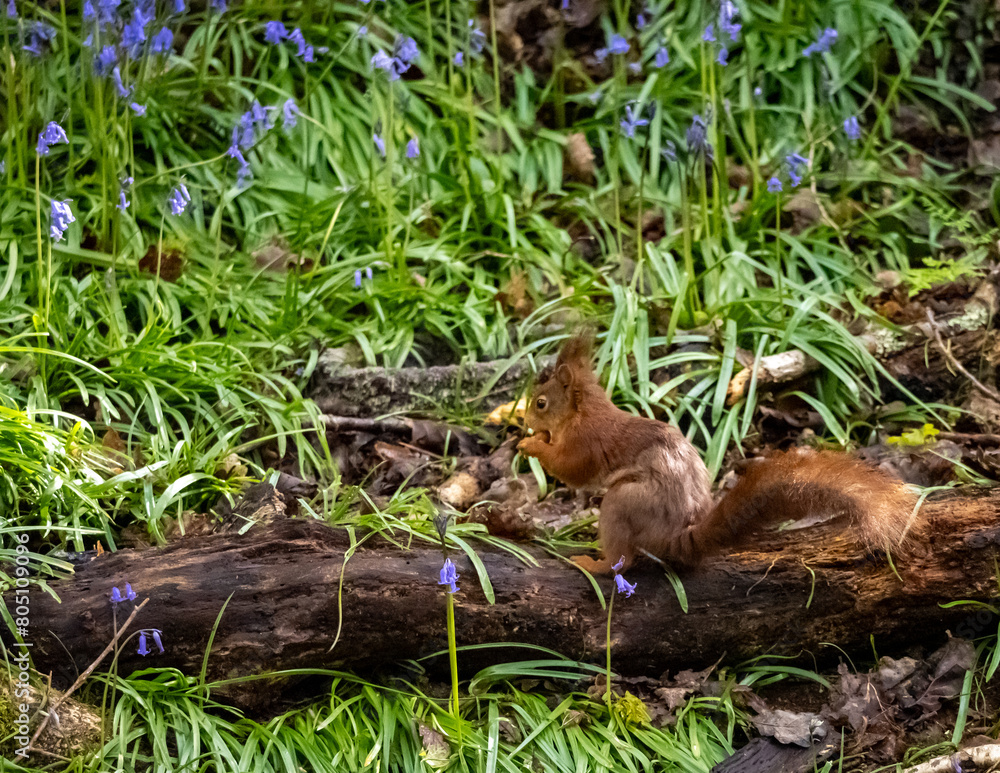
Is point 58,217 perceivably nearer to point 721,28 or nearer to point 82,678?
point 82,678

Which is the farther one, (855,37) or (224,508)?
(855,37)

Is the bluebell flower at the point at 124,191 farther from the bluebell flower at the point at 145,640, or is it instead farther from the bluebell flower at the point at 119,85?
the bluebell flower at the point at 145,640

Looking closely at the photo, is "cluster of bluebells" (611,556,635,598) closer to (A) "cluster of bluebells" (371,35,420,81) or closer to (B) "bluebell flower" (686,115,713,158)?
(B) "bluebell flower" (686,115,713,158)

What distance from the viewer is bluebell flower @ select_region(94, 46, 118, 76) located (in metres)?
3.59

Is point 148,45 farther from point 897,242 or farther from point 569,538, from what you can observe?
point 897,242

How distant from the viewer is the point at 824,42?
15.7 ft

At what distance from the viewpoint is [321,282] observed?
166 inches

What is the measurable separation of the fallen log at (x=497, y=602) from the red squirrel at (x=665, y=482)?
15 centimetres

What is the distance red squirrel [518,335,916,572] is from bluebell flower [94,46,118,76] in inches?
78.1

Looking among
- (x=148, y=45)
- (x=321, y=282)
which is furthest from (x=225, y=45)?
(x=321, y=282)

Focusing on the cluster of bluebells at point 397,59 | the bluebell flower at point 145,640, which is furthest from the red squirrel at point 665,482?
the cluster of bluebells at point 397,59

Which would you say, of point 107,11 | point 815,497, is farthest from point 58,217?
Answer: point 815,497

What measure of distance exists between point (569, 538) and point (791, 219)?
2.35m

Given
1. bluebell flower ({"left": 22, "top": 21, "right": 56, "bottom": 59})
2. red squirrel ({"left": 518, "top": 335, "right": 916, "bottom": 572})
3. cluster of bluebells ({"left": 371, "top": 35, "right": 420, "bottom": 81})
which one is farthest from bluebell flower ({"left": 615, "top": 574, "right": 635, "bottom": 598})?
bluebell flower ({"left": 22, "top": 21, "right": 56, "bottom": 59})
